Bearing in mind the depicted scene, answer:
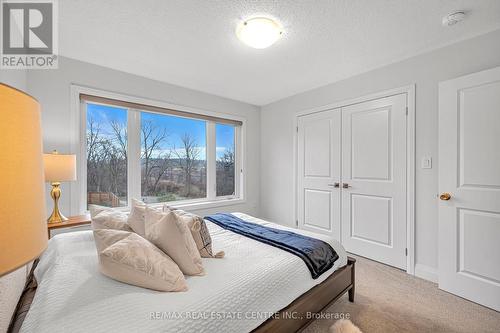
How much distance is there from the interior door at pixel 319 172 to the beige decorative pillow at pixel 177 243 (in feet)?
7.85

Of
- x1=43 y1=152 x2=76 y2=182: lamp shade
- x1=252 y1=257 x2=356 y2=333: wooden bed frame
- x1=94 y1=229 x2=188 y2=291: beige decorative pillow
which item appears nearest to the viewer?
x1=94 y1=229 x2=188 y2=291: beige decorative pillow

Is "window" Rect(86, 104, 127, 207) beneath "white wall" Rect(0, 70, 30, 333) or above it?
above

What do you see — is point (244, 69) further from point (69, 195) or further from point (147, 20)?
point (69, 195)

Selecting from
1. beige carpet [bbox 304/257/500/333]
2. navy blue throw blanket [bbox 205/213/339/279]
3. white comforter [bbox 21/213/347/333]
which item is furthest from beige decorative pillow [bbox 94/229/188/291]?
beige carpet [bbox 304/257/500/333]

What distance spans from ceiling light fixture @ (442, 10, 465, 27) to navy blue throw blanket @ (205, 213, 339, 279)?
6.69 feet

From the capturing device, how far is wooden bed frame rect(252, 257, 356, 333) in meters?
1.24

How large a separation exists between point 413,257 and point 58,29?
4043 mm

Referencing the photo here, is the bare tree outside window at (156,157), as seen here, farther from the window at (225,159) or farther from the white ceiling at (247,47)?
the white ceiling at (247,47)

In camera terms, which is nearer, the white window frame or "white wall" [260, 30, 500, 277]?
"white wall" [260, 30, 500, 277]

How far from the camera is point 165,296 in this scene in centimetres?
104

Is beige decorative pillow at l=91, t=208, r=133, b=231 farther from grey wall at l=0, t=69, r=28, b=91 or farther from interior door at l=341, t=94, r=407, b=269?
interior door at l=341, t=94, r=407, b=269

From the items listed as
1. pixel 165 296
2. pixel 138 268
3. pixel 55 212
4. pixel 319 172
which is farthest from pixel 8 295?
pixel 319 172

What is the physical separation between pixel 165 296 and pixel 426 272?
2613mm

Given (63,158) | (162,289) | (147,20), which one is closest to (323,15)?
(147,20)
